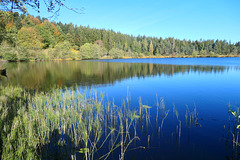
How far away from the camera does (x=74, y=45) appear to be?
111750mm

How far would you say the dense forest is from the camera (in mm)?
69838

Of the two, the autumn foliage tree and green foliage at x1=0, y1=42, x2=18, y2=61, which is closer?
green foliage at x1=0, y1=42, x2=18, y2=61

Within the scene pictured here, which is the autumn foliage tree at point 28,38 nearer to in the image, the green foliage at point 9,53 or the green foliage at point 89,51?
the green foliage at point 9,53

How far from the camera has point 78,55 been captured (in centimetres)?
9488

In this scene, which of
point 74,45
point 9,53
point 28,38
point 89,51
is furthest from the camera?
point 74,45

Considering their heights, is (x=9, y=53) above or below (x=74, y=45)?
below

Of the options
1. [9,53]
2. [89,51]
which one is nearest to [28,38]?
[9,53]

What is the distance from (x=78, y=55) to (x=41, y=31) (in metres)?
27.6

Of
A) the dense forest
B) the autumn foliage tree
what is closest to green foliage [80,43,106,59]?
the dense forest

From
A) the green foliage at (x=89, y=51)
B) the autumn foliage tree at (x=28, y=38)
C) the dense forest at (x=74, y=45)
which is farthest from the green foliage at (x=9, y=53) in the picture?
the green foliage at (x=89, y=51)

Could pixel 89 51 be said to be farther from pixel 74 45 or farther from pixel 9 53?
pixel 9 53

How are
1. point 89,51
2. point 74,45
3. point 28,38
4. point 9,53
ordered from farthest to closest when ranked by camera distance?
point 74,45, point 89,51, point 28,38, point 9,53

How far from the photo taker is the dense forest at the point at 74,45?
229ft

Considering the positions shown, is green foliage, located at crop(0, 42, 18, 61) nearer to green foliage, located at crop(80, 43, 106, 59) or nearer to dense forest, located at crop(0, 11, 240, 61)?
dense forest, located at crop(0, 11, 240, 61)
